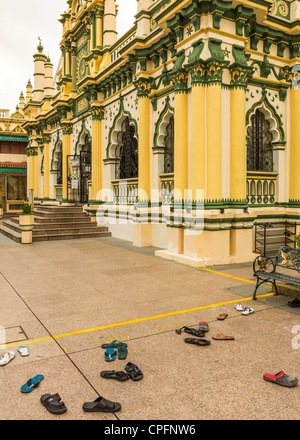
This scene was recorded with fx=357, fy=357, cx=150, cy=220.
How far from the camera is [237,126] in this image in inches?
387

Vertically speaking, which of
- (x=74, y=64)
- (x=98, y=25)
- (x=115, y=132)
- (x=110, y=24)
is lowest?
(x=115, y=132)

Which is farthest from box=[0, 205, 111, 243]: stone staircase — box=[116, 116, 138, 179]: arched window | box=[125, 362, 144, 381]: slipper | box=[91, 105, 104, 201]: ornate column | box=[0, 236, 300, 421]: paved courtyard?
box=[125, 362, 144, 381]: slipper

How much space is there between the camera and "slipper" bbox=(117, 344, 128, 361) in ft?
13.1

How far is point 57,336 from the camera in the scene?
4.64 m

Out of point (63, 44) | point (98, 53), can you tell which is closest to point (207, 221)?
point (98, 53)

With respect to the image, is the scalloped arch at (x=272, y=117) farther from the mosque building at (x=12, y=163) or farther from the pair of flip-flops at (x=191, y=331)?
the mosque building at (x=12, y=163)

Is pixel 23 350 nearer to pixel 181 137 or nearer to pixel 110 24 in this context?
pixel 181 137

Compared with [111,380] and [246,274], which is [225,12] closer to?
[246,274]

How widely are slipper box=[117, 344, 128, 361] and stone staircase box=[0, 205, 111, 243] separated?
10943mm

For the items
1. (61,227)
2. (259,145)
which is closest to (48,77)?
(61,227)

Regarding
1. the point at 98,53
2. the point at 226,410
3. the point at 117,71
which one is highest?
the point at 98,53

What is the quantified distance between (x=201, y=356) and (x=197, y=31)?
8523 millimetres

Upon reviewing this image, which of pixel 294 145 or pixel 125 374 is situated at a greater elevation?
pixel 294 145

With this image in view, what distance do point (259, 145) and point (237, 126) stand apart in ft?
8.18
